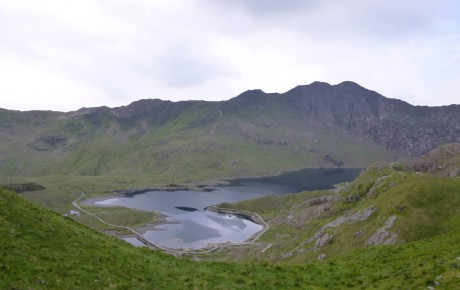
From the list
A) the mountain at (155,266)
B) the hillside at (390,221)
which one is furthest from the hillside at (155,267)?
the hillside at (390,221)

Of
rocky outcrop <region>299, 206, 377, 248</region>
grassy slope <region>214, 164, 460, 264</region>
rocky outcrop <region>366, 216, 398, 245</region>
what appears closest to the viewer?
grassy slope <region>214, 164, 460, 264</region>

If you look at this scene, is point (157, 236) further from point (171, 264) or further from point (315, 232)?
point (171, 264)

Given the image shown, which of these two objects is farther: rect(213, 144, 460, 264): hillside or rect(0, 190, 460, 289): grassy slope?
rect(213, 144, 460, 264): hillside

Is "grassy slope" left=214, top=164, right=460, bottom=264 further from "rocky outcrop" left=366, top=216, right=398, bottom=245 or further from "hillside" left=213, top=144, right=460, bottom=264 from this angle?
"rocky outcrop" left=366, top=216, right=398, bottom=245

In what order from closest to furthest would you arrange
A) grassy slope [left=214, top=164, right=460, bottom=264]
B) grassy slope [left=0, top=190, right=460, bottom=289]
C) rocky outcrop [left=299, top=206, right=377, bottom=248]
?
1. grassy slope [left=0, top=190, right=460, bottom=289]
2. grassy slope [left=214, top=164, right=460, bottom=264]
3. rocky outcrop [left=299, top=206, right=377, bottom=248]

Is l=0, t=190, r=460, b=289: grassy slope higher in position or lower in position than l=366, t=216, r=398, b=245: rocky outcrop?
higher

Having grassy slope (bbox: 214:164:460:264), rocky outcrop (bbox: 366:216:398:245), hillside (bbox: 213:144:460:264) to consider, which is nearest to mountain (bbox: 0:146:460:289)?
hillside (bbox: 213:144:460:264)

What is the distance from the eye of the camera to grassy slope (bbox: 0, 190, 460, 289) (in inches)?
1123

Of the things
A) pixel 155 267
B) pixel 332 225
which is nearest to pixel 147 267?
pixel 155 267

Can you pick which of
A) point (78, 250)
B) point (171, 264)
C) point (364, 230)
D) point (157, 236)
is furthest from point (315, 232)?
point (157, 236)

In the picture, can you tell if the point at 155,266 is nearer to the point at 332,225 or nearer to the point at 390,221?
the point at 390,221

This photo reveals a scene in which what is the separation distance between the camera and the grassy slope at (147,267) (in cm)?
2853

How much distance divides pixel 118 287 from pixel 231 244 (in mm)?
153113

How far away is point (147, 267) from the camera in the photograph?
35125 millimetres
